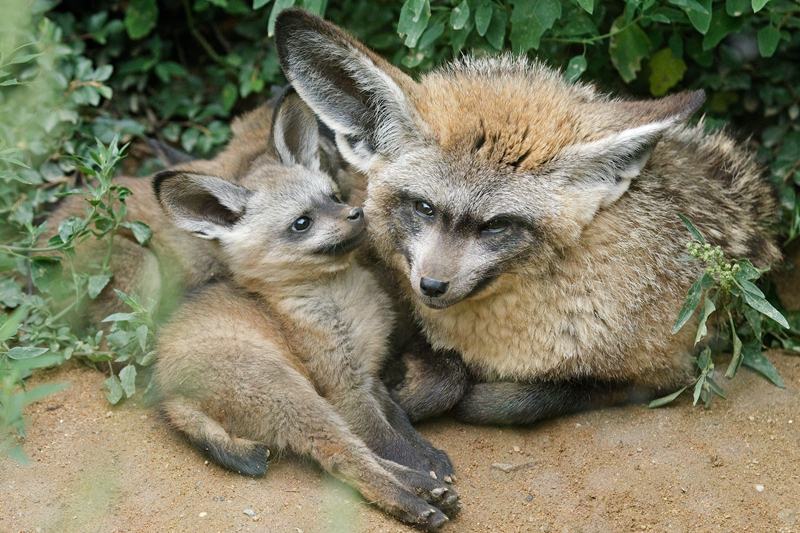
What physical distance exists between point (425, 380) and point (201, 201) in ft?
5.34

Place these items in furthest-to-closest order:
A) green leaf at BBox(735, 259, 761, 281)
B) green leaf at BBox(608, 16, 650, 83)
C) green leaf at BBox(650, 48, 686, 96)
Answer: green leaf at BBox(650, 48, 686, 96) < green leaf at BBox(608, 16, 650, 83) < green leaf at BBox(735, 259, 761, 281)

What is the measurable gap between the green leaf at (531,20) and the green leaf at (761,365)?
7.35 feet

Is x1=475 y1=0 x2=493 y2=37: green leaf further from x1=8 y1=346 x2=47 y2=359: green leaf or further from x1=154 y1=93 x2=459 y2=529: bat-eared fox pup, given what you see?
x1=8 y1=346 x2=47 y2=359: green leaf

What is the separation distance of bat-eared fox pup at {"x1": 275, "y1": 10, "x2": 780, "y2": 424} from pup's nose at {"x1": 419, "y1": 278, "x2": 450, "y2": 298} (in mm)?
Answer: 11

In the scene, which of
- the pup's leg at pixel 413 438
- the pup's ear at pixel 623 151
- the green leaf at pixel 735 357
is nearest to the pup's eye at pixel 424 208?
the pup's ear at pixel 623 151

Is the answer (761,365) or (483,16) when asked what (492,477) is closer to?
(761,365)

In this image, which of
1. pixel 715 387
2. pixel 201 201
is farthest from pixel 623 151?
pixel 201 201

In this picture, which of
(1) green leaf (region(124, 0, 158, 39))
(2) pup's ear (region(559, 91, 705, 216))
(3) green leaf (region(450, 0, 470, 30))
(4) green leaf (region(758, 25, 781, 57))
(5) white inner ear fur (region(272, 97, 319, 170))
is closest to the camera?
(2) pup's ear (region(559, 91, 705, 216))

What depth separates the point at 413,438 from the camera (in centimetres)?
497

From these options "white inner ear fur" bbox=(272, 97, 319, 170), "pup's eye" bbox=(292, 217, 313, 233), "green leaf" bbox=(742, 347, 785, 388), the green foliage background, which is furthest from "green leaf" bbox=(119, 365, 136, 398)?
"green leaf" bbox=(742, 347, 785, 388)

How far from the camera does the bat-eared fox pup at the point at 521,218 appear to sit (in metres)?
4.67

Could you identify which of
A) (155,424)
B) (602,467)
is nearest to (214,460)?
(155,424)

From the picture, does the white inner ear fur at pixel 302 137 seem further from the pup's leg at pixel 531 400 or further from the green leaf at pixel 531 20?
the pup's leg at pixel 531 400

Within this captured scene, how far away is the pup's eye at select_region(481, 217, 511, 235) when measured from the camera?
4676 millimetres
